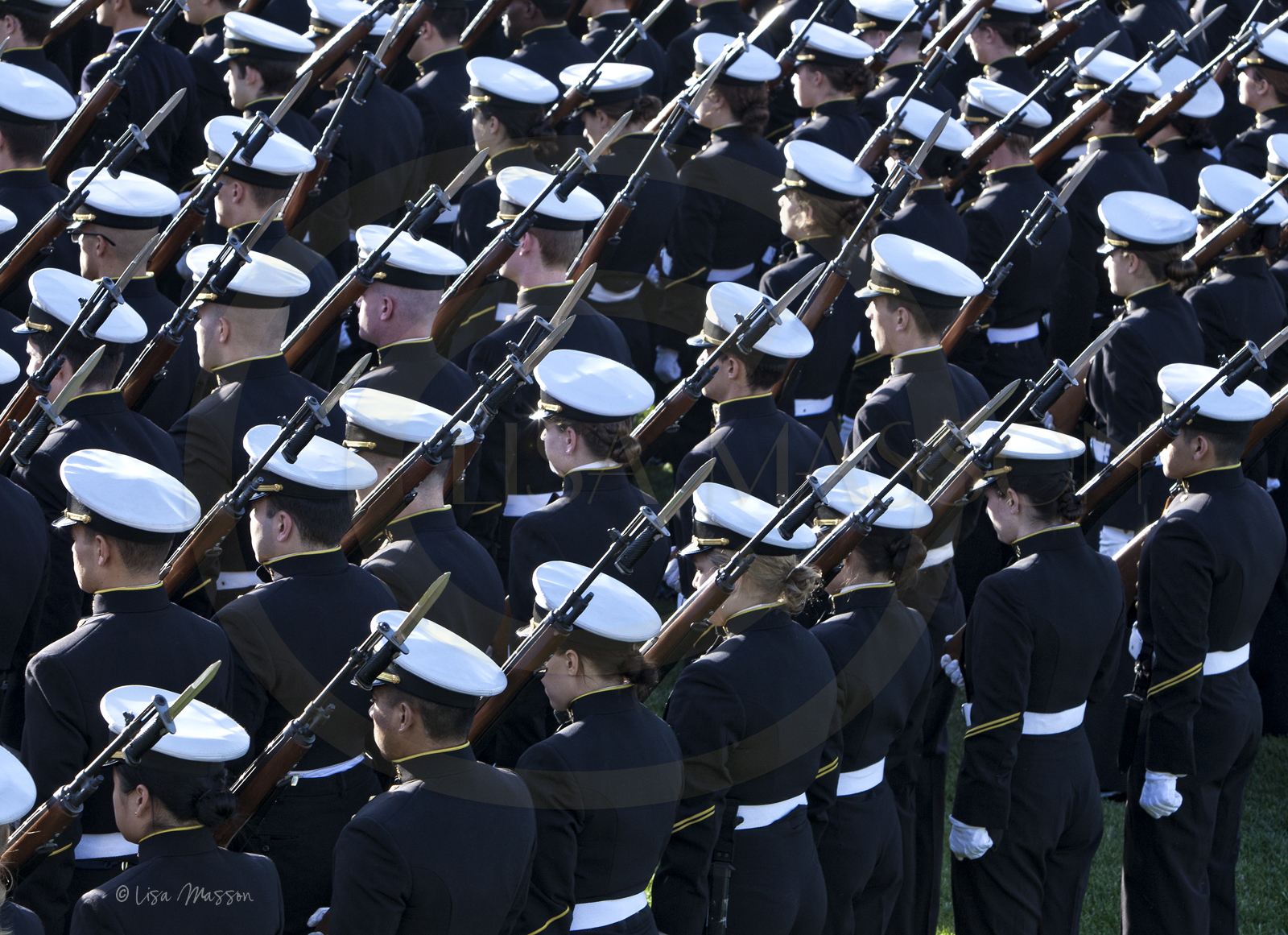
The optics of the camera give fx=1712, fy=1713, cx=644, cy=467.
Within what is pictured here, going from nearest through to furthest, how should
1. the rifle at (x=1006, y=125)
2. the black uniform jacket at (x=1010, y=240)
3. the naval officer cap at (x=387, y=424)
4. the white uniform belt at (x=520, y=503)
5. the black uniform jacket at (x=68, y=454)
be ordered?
the black uniform jacket at (x=68, y=454) → the naval officer cap at (x=387, y=424) → the white uniform belt at (x=520, y=503) → the black uniform jacket at (x=1010, y=240) → the rifle at (x=1006, y=125)

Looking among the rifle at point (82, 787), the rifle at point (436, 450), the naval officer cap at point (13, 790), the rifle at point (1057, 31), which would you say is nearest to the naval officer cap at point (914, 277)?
the rifle at point (436, 450)

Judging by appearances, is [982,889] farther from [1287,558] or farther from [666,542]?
[1287,558]

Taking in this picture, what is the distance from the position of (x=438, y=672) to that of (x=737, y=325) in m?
2.62

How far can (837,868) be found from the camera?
552 centimetres

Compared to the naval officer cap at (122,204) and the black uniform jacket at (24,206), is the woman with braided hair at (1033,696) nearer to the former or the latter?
the naval officer cap at (122,204)

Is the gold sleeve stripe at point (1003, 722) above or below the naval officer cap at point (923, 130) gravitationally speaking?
below

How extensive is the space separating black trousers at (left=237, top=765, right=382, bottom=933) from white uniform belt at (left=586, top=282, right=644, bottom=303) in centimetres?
416

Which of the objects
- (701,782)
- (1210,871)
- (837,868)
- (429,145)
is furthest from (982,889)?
(429,145)

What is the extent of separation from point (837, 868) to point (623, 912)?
1.11 metres

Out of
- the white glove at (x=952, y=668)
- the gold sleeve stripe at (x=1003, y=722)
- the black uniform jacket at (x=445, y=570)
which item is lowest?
the white glove at (x=952, y=668)

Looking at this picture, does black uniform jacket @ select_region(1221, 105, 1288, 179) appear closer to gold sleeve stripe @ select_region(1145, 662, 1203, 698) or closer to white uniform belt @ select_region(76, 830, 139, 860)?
gold sleeve stripe @ select_region(1145, 662, 1203, 698)

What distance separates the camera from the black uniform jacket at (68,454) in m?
5.50

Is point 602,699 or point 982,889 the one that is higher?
point 602,699

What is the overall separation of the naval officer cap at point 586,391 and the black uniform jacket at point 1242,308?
351 centimetres
